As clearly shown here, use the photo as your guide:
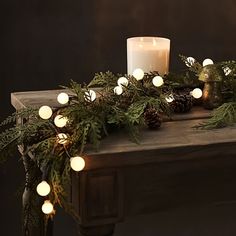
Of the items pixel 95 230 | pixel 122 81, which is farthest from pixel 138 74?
pixel 95 230

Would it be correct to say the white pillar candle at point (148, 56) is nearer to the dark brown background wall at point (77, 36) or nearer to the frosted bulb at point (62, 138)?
the frosted bulb at point (62, 138)

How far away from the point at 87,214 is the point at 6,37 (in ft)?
2.85

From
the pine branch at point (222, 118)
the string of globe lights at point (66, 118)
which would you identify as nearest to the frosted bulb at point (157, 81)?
the string of globe lights at point (66, 118)

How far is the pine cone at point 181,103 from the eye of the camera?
116 cm

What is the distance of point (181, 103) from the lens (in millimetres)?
1159

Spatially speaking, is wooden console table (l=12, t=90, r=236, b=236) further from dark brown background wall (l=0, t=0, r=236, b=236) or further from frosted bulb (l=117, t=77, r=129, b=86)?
dark brown background wall (l=0, t=0, r=236, b=236)

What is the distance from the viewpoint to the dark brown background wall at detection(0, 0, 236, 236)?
1.70 meters

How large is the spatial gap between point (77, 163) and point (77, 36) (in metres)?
0.94

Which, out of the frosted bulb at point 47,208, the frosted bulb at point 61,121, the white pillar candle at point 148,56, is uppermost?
the white pillar candle at point 148,56

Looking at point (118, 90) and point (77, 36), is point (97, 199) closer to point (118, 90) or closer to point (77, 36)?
point (118, 90)

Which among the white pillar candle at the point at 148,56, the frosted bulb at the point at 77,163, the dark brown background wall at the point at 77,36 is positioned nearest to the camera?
the frosted bulb at the point at 77,163

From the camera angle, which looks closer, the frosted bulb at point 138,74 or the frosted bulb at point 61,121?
the frosted bulb at point 61,121

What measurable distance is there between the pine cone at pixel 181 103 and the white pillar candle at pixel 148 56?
0.12m

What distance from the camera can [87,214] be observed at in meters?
0.96
